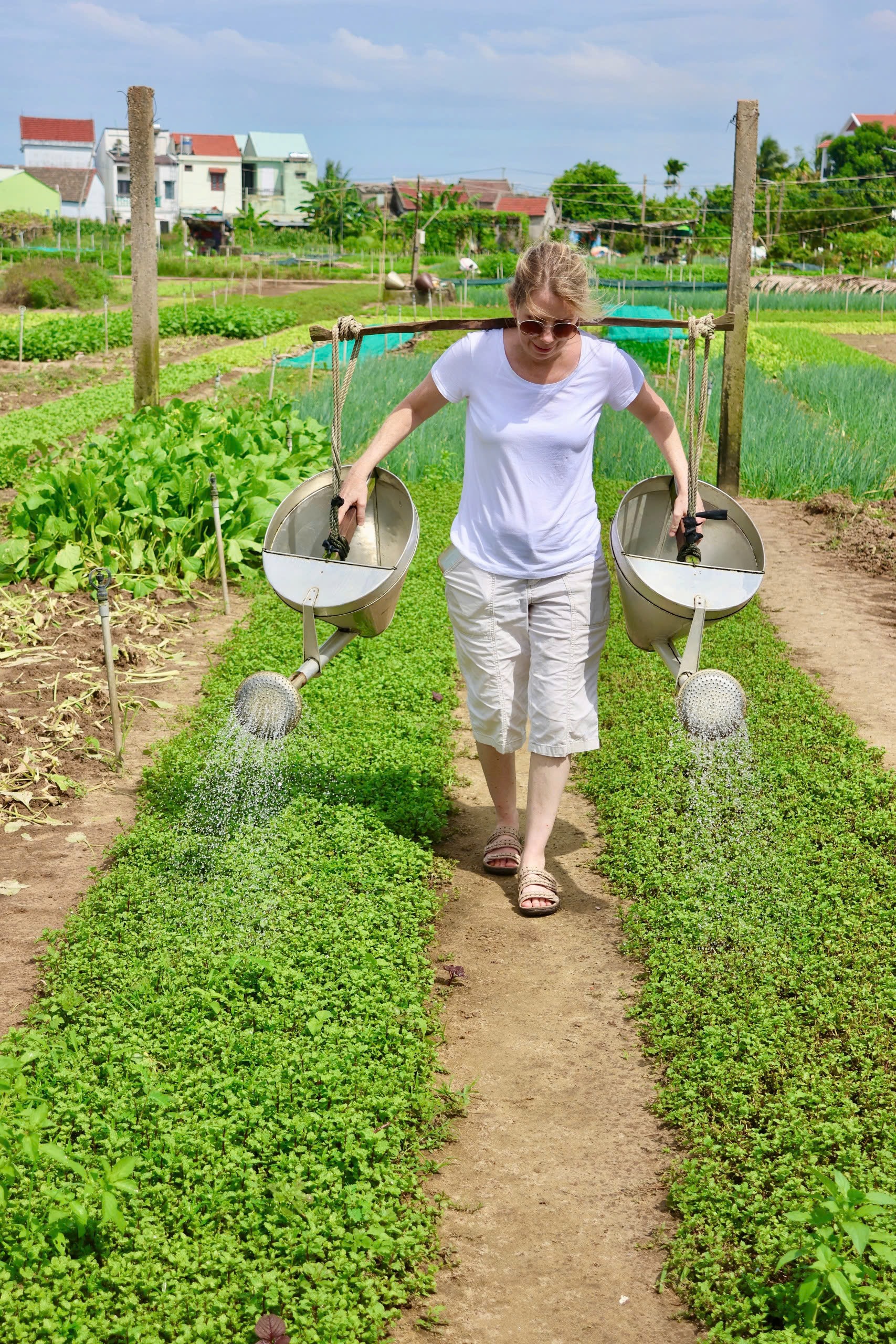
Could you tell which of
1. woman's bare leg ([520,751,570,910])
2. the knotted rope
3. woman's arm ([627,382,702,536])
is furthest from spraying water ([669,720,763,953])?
woman's arm ([627,382,702,536])

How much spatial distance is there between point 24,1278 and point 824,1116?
168cm

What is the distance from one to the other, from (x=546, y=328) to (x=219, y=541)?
3438mm

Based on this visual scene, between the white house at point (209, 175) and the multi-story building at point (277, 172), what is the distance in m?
1.48

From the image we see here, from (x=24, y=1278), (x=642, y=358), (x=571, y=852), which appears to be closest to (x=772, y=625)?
(x=571, y=852)

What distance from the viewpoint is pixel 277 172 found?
3435 inches

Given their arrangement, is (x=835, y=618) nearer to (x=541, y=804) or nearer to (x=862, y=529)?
(x=862, y=529)

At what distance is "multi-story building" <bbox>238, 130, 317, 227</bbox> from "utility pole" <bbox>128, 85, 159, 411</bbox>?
270ft

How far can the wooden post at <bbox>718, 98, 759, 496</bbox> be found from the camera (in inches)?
297

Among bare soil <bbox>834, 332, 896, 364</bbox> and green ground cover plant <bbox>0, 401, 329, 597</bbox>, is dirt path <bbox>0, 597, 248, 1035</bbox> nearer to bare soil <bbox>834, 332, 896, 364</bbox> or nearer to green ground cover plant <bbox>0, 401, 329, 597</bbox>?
green ground cover plant <bbox>0, 401, 329, 597</bbox>

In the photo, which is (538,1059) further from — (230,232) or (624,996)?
(230,232)

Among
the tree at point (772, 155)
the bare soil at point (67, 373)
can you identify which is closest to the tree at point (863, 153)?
the tree at point (772, 155)

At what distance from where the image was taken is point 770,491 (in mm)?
10109

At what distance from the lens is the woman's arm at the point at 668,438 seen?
371 cm

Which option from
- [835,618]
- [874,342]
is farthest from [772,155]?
[835,618]
